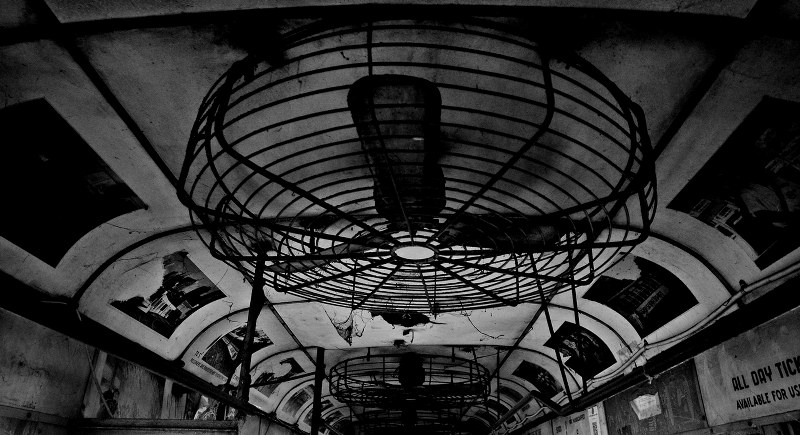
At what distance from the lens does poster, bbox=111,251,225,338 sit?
424cm

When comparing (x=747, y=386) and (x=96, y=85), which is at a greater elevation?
(x=96, y=85)

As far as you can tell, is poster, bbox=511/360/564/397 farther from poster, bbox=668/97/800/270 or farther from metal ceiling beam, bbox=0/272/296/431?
metal ceiling beam, bbox=0/272/296/431

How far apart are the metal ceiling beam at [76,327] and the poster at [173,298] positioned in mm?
630

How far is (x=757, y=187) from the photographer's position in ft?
9.39

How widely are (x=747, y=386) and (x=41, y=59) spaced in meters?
4.46

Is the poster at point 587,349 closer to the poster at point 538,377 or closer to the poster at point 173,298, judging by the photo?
the poster at point 538,377

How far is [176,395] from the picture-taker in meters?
5.41

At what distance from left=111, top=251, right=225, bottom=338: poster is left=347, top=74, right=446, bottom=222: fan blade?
2751 mm

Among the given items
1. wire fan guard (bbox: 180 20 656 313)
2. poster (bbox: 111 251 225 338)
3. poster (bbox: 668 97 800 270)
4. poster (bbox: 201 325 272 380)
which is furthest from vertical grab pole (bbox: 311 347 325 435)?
poster (bbox: 668 97 800 270)

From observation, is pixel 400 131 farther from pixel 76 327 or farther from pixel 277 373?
pixel 277 373

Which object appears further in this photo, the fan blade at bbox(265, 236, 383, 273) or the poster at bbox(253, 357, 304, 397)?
the poster at bbox(253, 357, 304, 397)

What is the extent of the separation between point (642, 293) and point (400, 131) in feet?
11.8

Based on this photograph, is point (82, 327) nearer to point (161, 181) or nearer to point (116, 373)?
point (161, 181)

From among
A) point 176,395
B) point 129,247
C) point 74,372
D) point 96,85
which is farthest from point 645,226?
point 176,395
